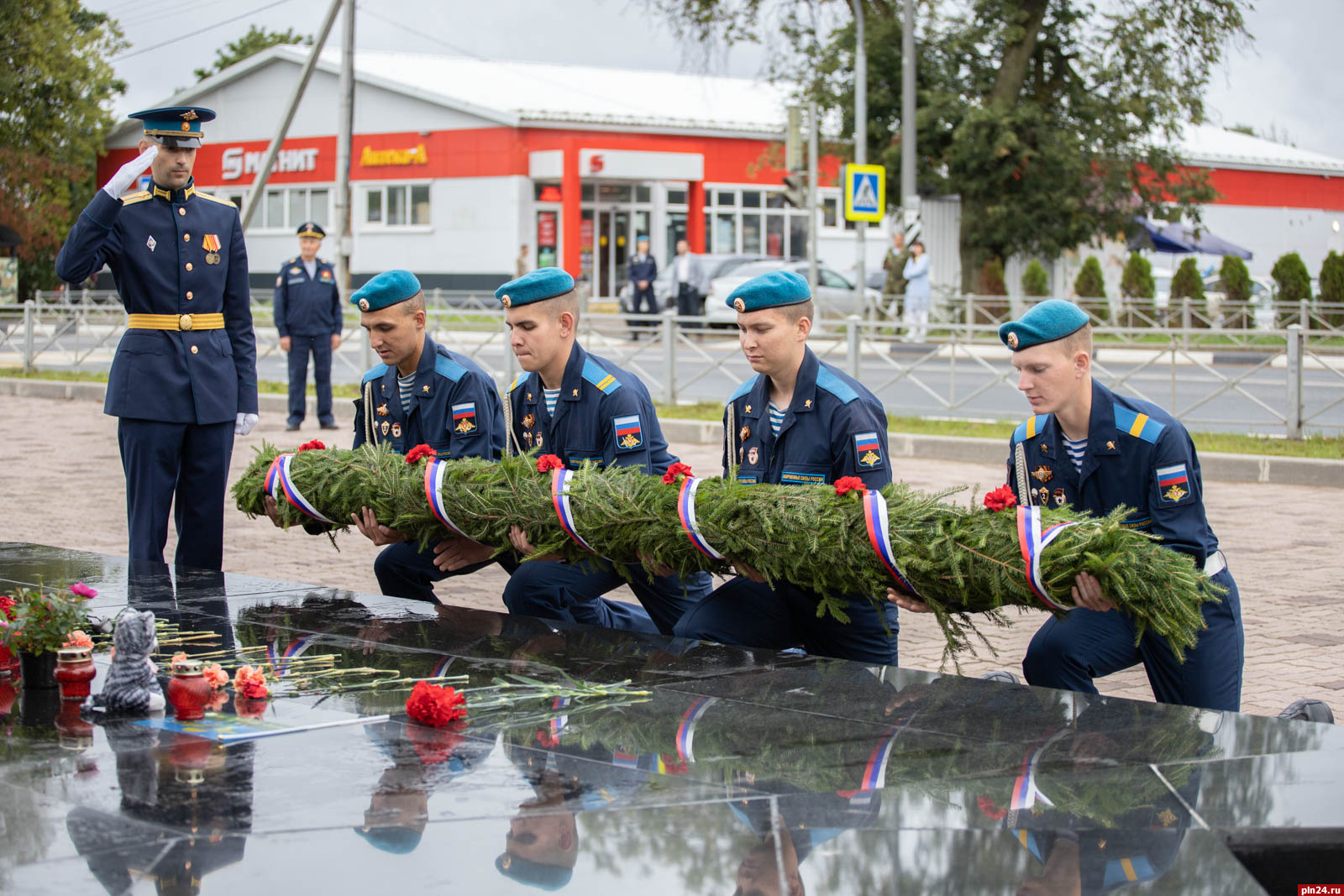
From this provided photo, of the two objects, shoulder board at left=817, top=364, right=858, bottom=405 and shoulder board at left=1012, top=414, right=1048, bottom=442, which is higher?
shoulder board at left=817, top=364, right=858, bottom=405

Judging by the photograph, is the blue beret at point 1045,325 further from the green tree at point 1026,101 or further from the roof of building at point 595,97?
the roof of building at point 595,97

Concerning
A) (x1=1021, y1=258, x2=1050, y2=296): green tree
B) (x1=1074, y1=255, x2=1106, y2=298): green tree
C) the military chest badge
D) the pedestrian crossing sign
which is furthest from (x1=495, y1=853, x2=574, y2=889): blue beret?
(x1=1074, y1=255, x2=1106, y2=298): green tree

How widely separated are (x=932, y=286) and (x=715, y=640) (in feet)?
79.1

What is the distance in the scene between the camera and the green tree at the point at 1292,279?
87.7ft

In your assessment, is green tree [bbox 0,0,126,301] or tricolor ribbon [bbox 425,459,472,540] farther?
green tree [bbox 0,0,126,301]

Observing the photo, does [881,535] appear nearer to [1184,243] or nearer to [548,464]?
[548,464]

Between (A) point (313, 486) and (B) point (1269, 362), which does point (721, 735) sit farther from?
(B) point (1269, 362)

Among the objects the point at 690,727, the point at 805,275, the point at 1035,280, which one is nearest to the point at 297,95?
the point at 805,275

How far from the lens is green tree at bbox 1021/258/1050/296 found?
2775 centimetres

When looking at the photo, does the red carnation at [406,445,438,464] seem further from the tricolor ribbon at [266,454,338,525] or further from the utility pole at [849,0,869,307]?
the utility pole at [849,0,869,307]

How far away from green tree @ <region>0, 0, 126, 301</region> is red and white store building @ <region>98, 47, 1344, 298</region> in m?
2.63

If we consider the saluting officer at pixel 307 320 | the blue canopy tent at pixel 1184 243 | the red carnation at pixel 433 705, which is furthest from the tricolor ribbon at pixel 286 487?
the blue canopy tent at pixel 1184 243

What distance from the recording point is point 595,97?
39.8m

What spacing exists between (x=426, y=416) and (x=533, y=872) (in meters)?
3.39
